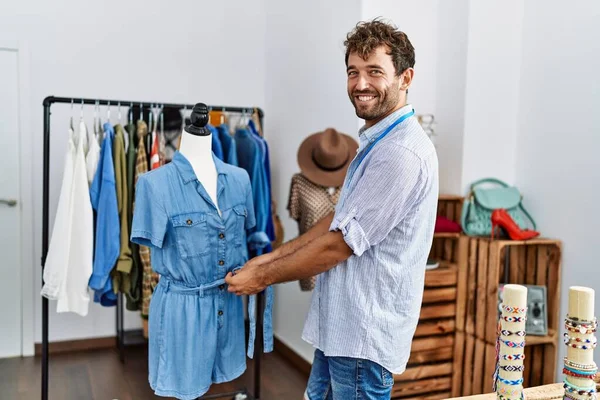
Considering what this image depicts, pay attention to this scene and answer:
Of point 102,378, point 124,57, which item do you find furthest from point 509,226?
point 124,57

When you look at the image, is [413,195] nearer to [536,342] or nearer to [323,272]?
[323,272]

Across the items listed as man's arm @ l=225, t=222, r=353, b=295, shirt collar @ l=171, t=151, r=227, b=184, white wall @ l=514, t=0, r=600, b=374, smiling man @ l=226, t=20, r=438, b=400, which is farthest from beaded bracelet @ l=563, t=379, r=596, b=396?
white wall @ l=514, t=0, r=600, b=374

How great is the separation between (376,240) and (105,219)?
68.9 inches

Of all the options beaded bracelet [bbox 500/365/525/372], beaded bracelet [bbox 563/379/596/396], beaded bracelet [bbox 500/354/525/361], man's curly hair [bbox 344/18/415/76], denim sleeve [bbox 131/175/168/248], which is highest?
man's curly hair [bbox 344/18/415/76]

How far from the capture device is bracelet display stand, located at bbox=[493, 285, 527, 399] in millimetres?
1065

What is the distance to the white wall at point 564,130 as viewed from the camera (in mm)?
Answer: 2701

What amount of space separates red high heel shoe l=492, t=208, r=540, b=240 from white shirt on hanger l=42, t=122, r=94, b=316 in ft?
6.80

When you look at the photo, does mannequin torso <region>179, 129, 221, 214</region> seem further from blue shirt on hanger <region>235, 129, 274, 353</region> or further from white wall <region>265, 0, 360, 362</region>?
white wall <region>265, 0, 360, 362</region>

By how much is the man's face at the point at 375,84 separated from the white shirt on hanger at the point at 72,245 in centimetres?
176

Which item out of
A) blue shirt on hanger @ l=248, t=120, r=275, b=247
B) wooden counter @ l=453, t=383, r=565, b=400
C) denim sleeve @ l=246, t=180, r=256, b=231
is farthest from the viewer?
blue shirt on hanger @ l=248, t=120, r=275, b=247

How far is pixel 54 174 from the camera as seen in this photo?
384 cm

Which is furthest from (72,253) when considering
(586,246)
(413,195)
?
(586,246)

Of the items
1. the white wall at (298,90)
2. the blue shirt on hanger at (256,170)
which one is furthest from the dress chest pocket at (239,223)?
the white wall at (298,90)

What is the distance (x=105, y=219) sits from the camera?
2.77 metres
